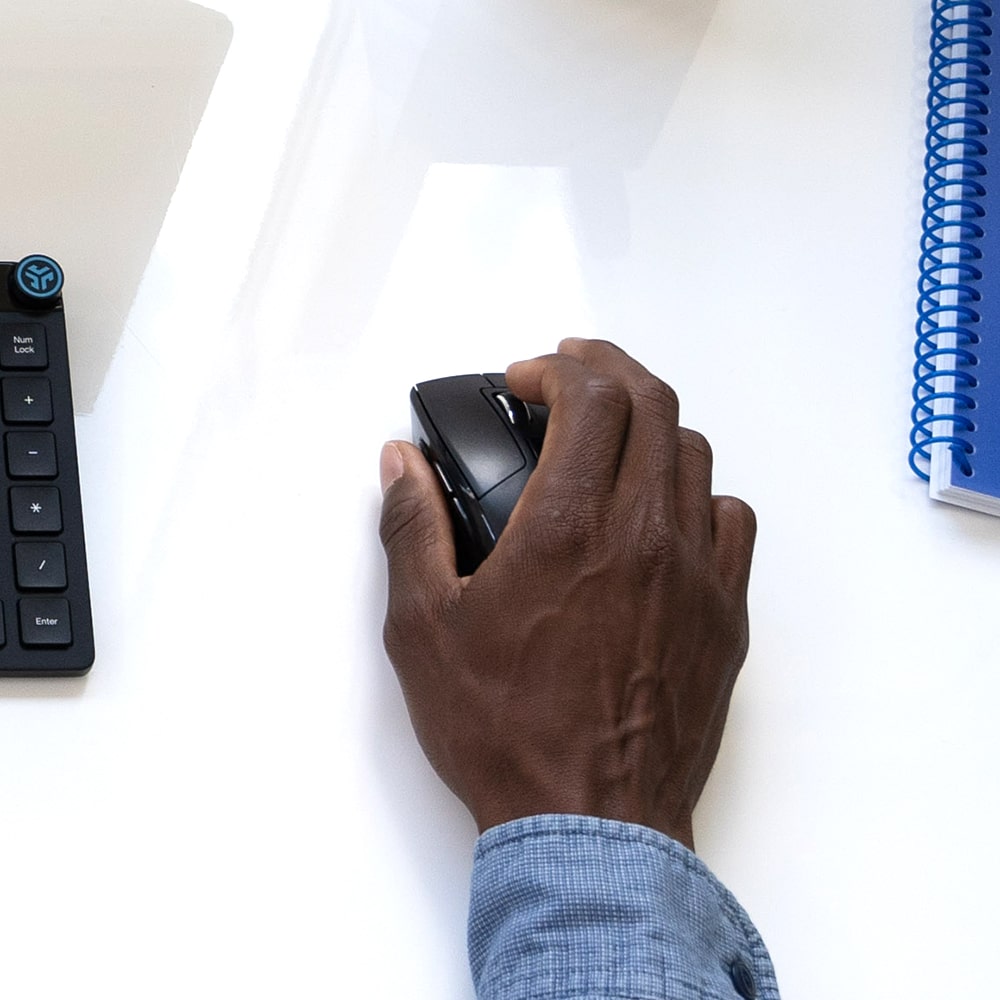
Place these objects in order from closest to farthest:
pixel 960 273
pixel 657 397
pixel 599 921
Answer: pixel 599 921, pixel 657 397, pixel 960 273

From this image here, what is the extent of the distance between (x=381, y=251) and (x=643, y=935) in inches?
14.7

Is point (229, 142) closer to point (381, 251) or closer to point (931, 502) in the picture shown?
point (381, 251)

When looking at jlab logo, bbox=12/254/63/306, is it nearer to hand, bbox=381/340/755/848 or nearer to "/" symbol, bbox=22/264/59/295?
"/" symbol, bbox=22/264/59/295

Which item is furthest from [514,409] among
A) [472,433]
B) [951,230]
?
[951,230]

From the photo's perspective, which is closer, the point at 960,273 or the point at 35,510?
the point at 35,510

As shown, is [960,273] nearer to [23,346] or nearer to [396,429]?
[396,429]

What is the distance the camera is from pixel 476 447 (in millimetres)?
599

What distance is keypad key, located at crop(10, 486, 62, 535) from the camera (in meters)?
0.56

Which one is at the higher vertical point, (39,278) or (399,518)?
(39,278)

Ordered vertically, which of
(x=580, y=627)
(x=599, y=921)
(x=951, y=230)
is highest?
(x=951, y=230)

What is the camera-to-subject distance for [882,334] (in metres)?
0.75

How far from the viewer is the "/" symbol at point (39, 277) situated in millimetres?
592

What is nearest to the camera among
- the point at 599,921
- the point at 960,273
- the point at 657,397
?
the point at 599,921

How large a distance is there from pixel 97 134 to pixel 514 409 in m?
0.26
